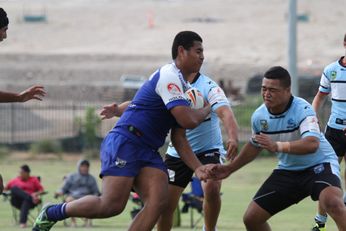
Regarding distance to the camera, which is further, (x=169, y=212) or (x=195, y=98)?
(x=169, y=212)

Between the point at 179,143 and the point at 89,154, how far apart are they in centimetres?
2435

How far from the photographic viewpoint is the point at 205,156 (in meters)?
13.4

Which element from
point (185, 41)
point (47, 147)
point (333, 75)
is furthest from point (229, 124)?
point (47, 147)

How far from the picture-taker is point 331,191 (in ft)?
38.7

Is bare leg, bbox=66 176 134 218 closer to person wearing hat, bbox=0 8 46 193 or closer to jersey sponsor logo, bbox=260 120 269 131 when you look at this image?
person wearing hat, bbox=0 8 46 193

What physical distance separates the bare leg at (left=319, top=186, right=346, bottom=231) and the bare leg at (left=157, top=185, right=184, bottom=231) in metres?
2.03

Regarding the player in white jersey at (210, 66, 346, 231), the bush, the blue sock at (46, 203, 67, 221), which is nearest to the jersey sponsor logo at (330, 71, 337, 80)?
the player in white jersey at (210, 66, 346, 231)

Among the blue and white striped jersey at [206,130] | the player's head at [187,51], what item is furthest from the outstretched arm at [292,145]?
the blue and white striped jersey at [206,130]

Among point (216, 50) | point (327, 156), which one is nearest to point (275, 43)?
point (216, 50)

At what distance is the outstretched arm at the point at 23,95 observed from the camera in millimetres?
12320

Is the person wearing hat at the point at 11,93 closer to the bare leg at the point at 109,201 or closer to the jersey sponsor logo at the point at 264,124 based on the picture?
the bare leg at the point at 109,201

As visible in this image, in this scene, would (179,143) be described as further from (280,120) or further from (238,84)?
(238,84)

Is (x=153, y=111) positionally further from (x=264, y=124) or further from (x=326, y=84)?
(x=326, y=84)

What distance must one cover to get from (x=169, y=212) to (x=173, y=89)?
2.16 metres
